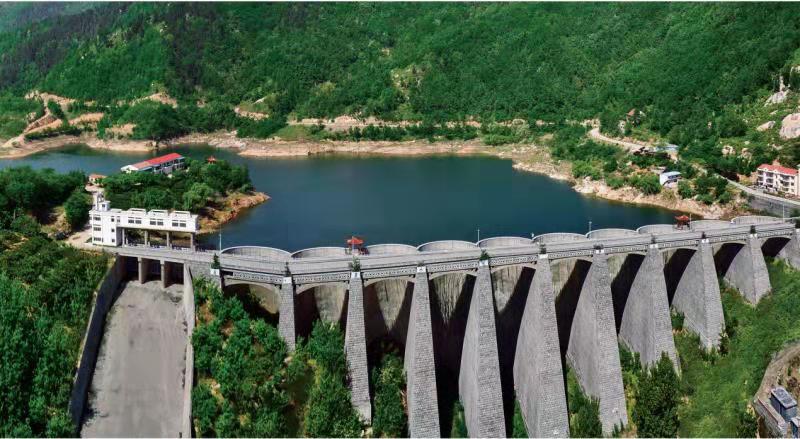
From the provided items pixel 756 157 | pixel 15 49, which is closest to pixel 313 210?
pixel 756 157

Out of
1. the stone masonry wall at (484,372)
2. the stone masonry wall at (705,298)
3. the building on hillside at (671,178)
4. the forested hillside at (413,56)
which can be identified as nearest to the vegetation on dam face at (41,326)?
the stone masonry wall at (484,372)

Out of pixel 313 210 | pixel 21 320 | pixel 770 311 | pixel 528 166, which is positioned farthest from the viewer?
pixel 528 166

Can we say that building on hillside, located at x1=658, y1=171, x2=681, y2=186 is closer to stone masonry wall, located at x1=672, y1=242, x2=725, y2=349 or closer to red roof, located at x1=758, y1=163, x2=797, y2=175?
red roof, located at x1=758, y1=163, x2=797, y2=175

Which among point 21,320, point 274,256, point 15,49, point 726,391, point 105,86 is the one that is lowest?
point 726,391

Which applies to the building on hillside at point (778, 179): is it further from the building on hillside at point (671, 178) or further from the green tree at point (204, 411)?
the green tree at point (204, 411)

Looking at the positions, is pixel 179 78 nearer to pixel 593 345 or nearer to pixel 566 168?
pixel 566 168

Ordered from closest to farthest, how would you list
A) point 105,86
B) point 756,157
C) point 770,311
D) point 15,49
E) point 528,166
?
1. point 770,311
2. point 756,157
3. point 528,166
4. point 105,86
5. point 15,49

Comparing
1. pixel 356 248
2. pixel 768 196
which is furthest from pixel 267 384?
pixel 768 196
